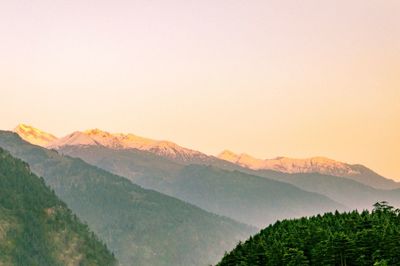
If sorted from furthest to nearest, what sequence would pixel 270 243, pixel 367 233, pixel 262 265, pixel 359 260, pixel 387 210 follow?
pixel 387 210 → pixel 270 243 → pixel 262 265 → pixel 367 233 → pixel 359 260

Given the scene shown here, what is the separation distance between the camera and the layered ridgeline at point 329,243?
11933 centimetres

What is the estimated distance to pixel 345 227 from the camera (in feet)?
481

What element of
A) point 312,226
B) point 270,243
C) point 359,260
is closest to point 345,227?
point 312,226

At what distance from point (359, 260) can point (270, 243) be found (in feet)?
116

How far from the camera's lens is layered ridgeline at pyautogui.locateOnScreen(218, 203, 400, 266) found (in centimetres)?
11933

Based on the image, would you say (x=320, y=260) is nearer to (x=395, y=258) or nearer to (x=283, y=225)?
(x=395, y=258)

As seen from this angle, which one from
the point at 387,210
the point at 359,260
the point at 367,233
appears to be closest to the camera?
the point at 359,260

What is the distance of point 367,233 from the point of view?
126 metres

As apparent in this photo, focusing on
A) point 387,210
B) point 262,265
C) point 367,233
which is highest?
point 387,210

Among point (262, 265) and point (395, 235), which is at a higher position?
point (395, 235)

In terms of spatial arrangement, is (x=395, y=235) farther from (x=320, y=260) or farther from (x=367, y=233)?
(x=320, y=260)

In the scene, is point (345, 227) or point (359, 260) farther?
point (345, 227)

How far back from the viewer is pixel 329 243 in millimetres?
120875

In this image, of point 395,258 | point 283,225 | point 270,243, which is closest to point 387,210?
point 283,225
